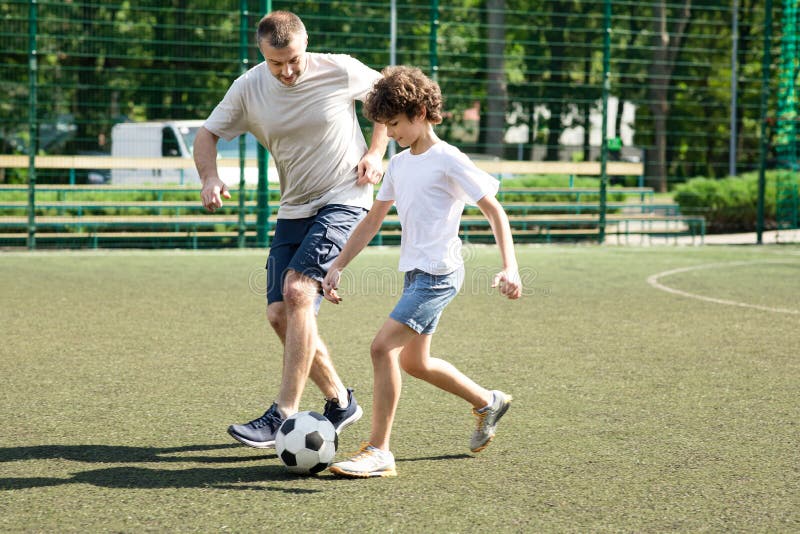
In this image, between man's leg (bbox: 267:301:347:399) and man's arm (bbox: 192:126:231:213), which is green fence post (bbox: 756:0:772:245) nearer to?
man's leg (bbox: 267:301:347:399)

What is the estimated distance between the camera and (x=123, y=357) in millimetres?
6547

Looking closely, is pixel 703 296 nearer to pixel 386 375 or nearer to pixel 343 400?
pixel 343 400

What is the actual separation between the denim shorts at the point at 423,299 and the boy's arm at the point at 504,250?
20 centimetres

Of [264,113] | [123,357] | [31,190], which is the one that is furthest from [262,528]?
[31,190]

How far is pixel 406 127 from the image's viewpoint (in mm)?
4148

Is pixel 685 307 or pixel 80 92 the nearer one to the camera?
pixel 685 307

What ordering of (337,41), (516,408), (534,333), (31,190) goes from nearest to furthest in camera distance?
(516,408) < (534,333) < (31,190) < (337,41)

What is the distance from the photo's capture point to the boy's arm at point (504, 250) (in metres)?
4.02

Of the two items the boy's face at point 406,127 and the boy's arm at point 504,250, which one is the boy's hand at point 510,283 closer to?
the boy's arm at point 504,250

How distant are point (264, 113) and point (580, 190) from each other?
40.6 ft

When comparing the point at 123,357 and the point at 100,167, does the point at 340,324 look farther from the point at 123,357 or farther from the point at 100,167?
the point at 100,167

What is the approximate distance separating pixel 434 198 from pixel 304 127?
Answer: 0.87 metres

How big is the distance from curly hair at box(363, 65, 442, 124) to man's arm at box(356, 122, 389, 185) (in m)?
0.63

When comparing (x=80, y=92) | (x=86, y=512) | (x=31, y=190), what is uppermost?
(x=80, y=92)
